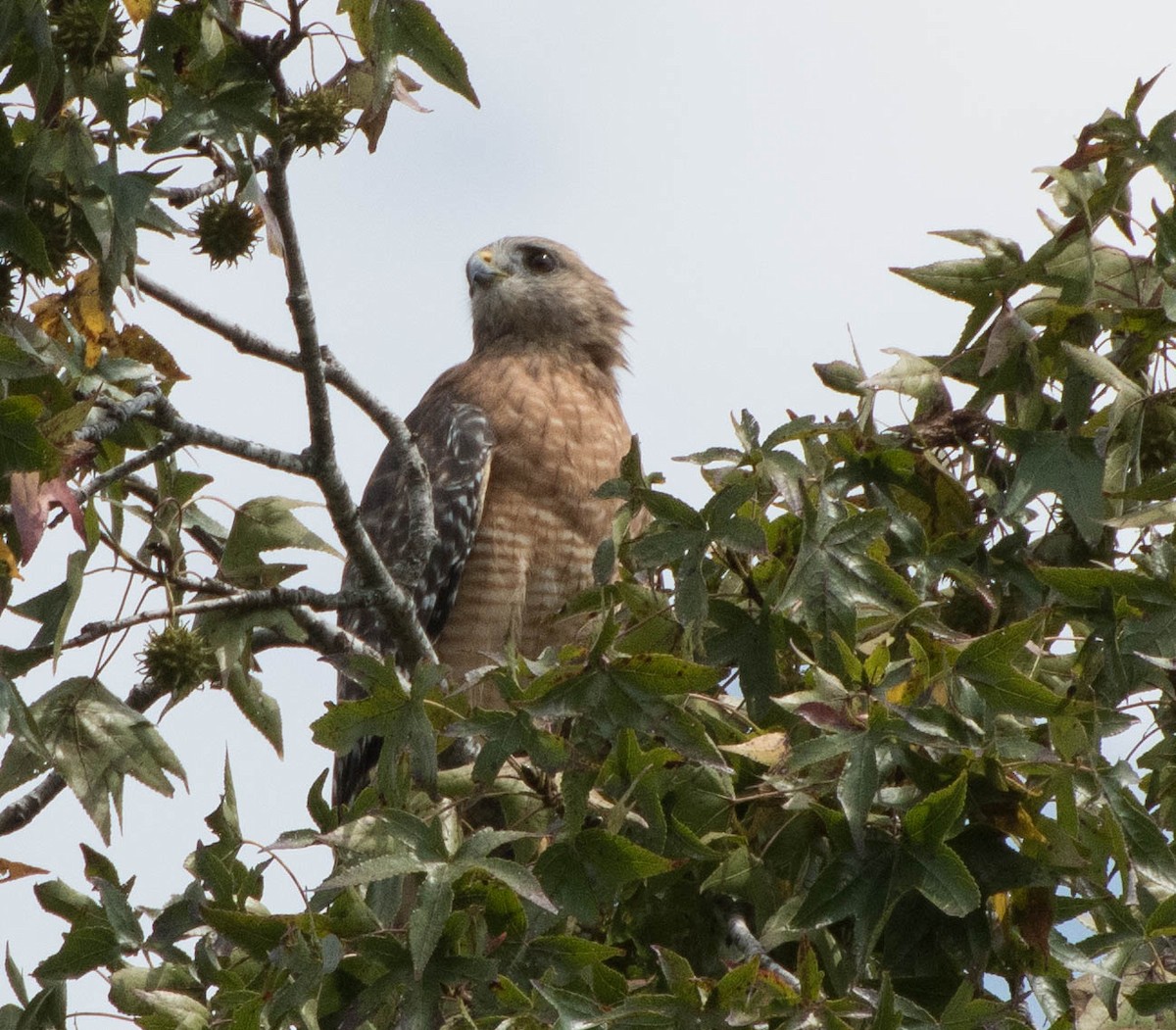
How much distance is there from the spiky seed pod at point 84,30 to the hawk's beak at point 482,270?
177 inches

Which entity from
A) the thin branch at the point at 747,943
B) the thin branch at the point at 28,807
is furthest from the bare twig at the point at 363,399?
the thin branch at the point at 747,943

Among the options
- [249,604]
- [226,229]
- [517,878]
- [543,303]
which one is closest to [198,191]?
[226,229]

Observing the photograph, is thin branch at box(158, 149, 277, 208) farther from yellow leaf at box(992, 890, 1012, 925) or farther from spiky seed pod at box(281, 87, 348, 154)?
yellow leaf at box(992, 890, 1012, 925)

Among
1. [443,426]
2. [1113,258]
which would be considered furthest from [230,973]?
[443,426]

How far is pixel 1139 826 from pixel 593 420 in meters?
3.95

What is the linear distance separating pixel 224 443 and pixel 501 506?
2.79 metres

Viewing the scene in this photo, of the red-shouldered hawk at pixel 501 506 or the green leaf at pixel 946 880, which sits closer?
the green leaf at pixel 946 880

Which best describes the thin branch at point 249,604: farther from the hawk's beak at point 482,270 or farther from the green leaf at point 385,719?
the hawk's beak at point 482,270

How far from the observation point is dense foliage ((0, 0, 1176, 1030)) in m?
2.57

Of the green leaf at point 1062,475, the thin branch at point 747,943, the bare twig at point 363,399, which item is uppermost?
the bare twig at point 363,399

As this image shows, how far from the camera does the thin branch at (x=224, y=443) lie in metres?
3.24

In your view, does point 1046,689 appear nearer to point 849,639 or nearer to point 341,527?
point 849,639

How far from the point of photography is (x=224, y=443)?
11.1 ft

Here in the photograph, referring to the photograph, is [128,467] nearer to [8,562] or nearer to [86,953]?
[8,562]
